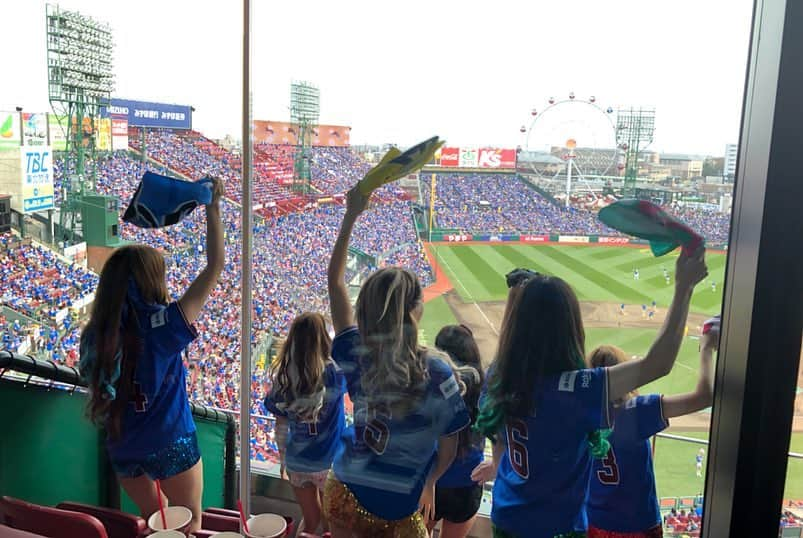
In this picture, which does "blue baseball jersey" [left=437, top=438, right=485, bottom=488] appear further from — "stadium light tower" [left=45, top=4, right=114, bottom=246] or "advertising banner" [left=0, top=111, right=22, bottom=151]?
"advertising banner" [left=0, top=111, right=22, bottom=151]

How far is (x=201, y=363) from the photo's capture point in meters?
2.62

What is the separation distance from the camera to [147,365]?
2.46 metres

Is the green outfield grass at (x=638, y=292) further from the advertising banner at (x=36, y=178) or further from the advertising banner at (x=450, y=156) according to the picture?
the advertising banner at (x=36, y=178)

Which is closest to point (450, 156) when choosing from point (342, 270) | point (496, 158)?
point (496, 158)

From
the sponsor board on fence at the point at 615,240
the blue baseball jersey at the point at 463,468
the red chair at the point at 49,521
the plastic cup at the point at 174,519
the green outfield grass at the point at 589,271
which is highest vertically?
the sponsor board on fence at the point at 615,240

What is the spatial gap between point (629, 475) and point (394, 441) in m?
0.72

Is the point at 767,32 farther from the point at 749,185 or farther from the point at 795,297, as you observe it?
the point at 795,297

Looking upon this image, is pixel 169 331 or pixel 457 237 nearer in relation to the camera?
pixel 457 237

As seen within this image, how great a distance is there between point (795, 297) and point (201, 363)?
82.3 inches

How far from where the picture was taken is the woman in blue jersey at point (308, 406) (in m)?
2.27

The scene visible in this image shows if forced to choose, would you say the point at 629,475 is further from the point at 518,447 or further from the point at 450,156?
the point at 450,156

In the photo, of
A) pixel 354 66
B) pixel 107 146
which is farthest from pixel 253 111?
pixel 107 146

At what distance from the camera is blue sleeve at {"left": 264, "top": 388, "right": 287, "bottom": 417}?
235cm

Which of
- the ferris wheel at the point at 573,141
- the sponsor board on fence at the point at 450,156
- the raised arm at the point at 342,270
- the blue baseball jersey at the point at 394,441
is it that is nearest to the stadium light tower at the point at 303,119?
the raised arm at the point at 342,270
